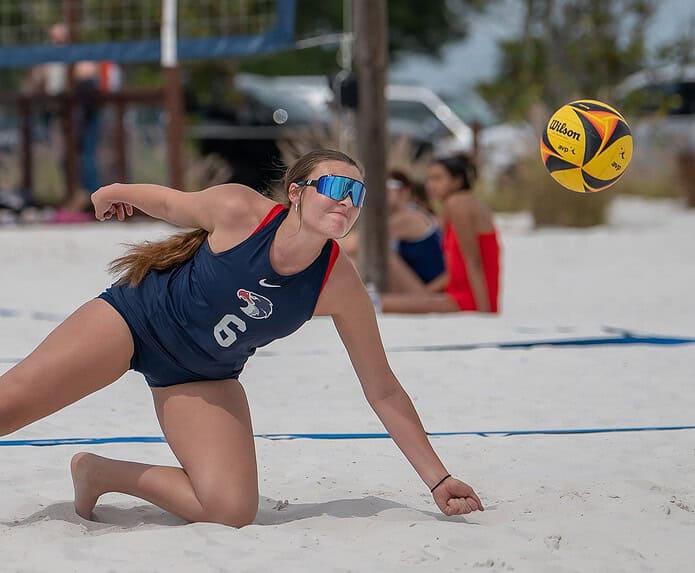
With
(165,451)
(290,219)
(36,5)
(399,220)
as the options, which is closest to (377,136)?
(399,220)

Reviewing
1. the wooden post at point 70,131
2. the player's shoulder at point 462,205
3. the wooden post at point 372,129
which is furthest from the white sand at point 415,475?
the wooden post at point 70,131

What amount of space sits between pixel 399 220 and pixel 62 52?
190 inches

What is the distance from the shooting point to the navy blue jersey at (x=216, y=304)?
2877 mm

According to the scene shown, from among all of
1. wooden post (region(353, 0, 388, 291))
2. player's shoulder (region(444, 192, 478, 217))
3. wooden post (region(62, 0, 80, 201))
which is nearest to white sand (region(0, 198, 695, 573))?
player's shoulder (region(444, 192, 478, 217))

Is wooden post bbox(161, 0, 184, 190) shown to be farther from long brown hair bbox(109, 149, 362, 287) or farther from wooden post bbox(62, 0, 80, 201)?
long brown hair bbox(109, 149, 362, 287)

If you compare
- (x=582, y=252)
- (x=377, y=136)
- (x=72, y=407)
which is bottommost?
(x=582, y=252)

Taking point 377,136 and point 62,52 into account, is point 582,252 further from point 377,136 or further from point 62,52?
point 62,52

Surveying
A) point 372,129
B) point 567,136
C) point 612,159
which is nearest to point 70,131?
point 372,129

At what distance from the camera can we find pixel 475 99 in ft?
60.1

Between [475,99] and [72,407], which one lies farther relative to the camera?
[475,99]

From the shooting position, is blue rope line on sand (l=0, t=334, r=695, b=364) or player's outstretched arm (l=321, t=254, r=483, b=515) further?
blue rope line on sand (l=0, t=334, r=695, b=364)

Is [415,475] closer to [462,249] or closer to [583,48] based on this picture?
[462,249]

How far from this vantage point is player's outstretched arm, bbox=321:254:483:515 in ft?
9.64

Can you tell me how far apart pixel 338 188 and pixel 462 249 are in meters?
3.46
